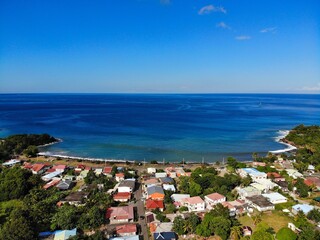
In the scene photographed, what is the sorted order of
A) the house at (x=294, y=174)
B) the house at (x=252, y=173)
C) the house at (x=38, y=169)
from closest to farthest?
the house at (x=252, y=173) < the house at (x=294, y=174) < the house at (x=38, y=169)

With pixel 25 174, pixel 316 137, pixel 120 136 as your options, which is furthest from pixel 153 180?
pixel 316 137

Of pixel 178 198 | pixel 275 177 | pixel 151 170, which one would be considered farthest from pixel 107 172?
pixel 275 177

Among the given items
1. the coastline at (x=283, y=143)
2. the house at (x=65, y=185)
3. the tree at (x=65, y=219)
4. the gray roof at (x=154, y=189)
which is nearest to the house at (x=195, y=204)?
the gray roof at (x=154, y=189)

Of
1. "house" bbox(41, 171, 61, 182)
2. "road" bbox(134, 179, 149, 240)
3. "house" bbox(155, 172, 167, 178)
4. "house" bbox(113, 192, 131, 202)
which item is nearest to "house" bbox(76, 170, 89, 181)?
"house" bbox(41, 171, 61, 182)

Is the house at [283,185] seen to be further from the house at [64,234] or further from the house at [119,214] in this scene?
the house at [64,234]

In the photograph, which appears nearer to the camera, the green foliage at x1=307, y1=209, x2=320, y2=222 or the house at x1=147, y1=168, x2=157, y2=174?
the green foliage at x1=307, y1=209, x2=320, y2=222

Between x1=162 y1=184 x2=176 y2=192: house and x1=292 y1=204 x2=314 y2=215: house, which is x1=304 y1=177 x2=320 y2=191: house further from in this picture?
x1=162 y1=184 x2=176 y2=192: house
